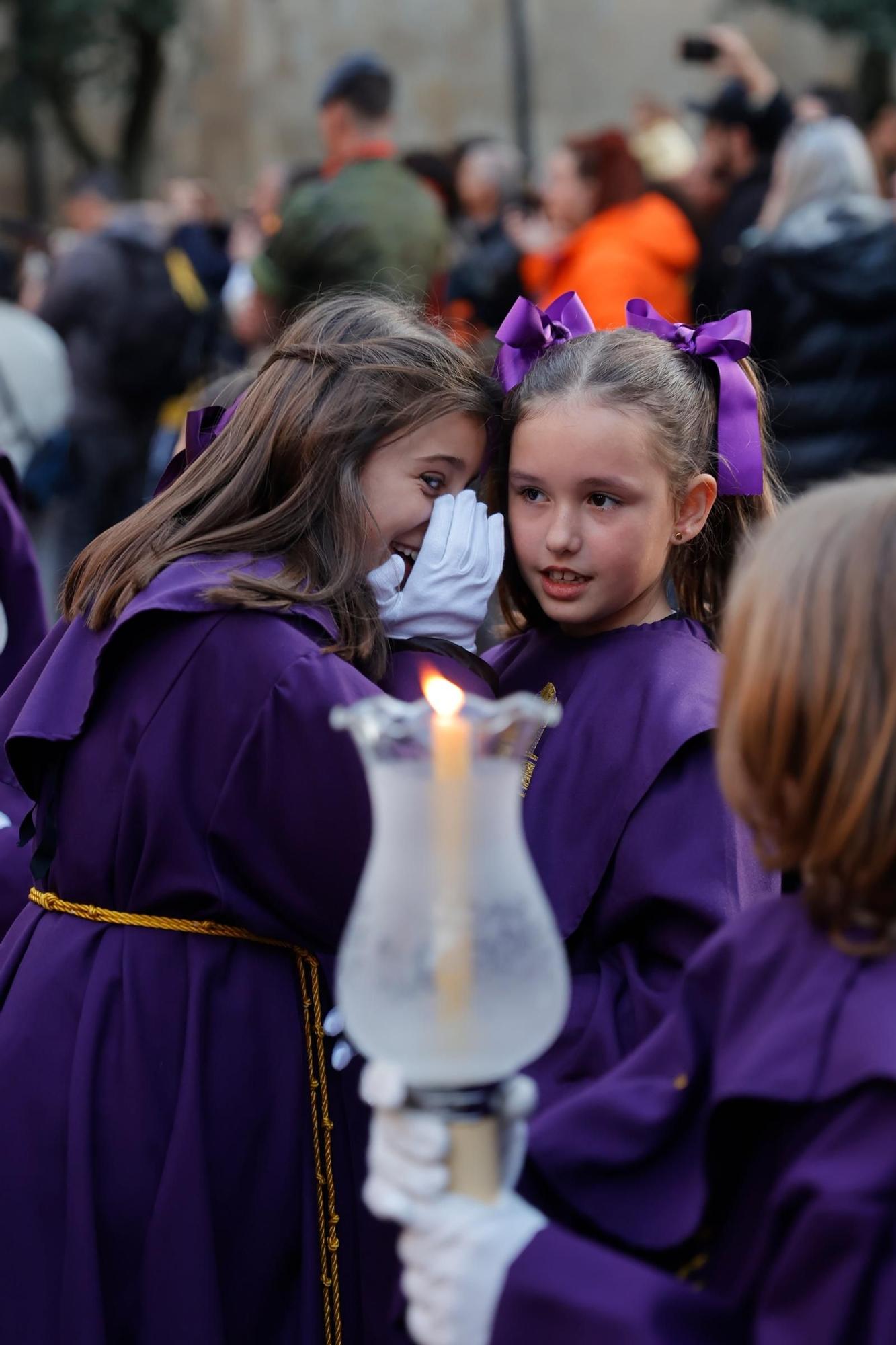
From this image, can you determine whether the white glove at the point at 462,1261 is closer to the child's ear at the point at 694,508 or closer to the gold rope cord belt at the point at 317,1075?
the gold rope cord belt at the point at 317,1075

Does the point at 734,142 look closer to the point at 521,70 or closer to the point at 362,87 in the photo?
the point at 362,87

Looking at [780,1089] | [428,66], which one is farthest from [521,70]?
[780,1089]

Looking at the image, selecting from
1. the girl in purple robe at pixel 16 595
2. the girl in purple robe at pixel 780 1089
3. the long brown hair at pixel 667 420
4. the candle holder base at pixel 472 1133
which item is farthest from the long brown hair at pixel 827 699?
the girl in purple robe at pixel 16 595

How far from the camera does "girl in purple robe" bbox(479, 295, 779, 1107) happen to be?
2014 mm

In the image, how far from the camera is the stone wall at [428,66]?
1742 cm

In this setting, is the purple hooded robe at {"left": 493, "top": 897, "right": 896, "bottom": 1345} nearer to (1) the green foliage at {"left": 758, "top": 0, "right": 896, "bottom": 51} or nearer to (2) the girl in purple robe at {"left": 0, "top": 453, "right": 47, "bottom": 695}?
(2) the girl in purple robe at {"left": 0, "top": 453, "right": 47, "bottom": 695}

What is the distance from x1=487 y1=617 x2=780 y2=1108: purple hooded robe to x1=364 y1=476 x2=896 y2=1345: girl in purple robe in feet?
1.56

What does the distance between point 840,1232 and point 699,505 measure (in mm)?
1331

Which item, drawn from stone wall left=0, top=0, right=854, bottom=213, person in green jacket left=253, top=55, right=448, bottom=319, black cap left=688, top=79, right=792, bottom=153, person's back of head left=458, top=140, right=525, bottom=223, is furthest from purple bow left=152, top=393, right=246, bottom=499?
stone wall left=0, top=0, right=854, bottom=213

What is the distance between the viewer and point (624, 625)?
235 cm

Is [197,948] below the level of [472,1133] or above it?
below

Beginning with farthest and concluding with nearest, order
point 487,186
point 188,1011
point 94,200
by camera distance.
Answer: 1. point 94,200
2. point 487,186
3. point 188,1011

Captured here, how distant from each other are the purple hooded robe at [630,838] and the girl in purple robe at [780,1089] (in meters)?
0.48

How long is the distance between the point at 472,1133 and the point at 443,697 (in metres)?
0.33
